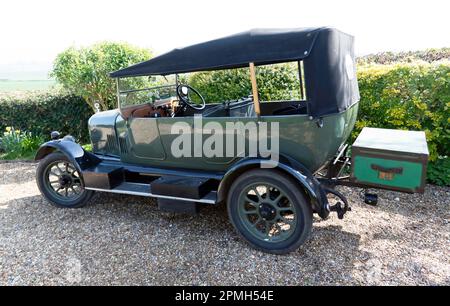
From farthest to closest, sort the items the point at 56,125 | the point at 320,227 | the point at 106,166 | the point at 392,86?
the point at 56,125, the point at 392,86, the point at 106,166, the point at 320,227

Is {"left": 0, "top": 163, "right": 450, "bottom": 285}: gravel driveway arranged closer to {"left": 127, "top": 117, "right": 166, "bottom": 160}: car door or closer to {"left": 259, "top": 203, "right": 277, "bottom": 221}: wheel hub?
{"left": 259, "top": 203, "right": 277, "bottom": 221}: wheel hub

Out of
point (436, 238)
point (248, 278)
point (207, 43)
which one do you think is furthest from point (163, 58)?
point (436, 238)

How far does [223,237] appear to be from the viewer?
136 inches

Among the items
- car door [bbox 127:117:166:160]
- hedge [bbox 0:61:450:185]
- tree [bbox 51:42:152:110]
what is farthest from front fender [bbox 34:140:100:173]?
tree [bbox 51:42:152:110]

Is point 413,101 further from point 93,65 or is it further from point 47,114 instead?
point 47,114

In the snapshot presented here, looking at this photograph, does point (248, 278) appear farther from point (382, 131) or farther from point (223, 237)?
point (382, 131)

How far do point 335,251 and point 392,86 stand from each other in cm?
288

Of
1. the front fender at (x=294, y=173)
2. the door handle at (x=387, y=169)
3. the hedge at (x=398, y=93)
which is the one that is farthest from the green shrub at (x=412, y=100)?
the front fender at (x=294, y=173)

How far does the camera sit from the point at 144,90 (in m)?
4.11

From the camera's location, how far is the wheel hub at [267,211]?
10.4 feet

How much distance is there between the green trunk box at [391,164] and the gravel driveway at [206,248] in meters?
0.70

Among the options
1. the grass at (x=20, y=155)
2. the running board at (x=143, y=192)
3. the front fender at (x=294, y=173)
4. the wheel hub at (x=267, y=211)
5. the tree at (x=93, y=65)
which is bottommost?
the grass at (x=20, y=155)

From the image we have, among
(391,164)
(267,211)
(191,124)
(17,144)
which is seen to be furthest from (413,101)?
(17,144)

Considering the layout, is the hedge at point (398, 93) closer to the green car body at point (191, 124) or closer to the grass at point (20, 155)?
the green car body at point (191, 124)
